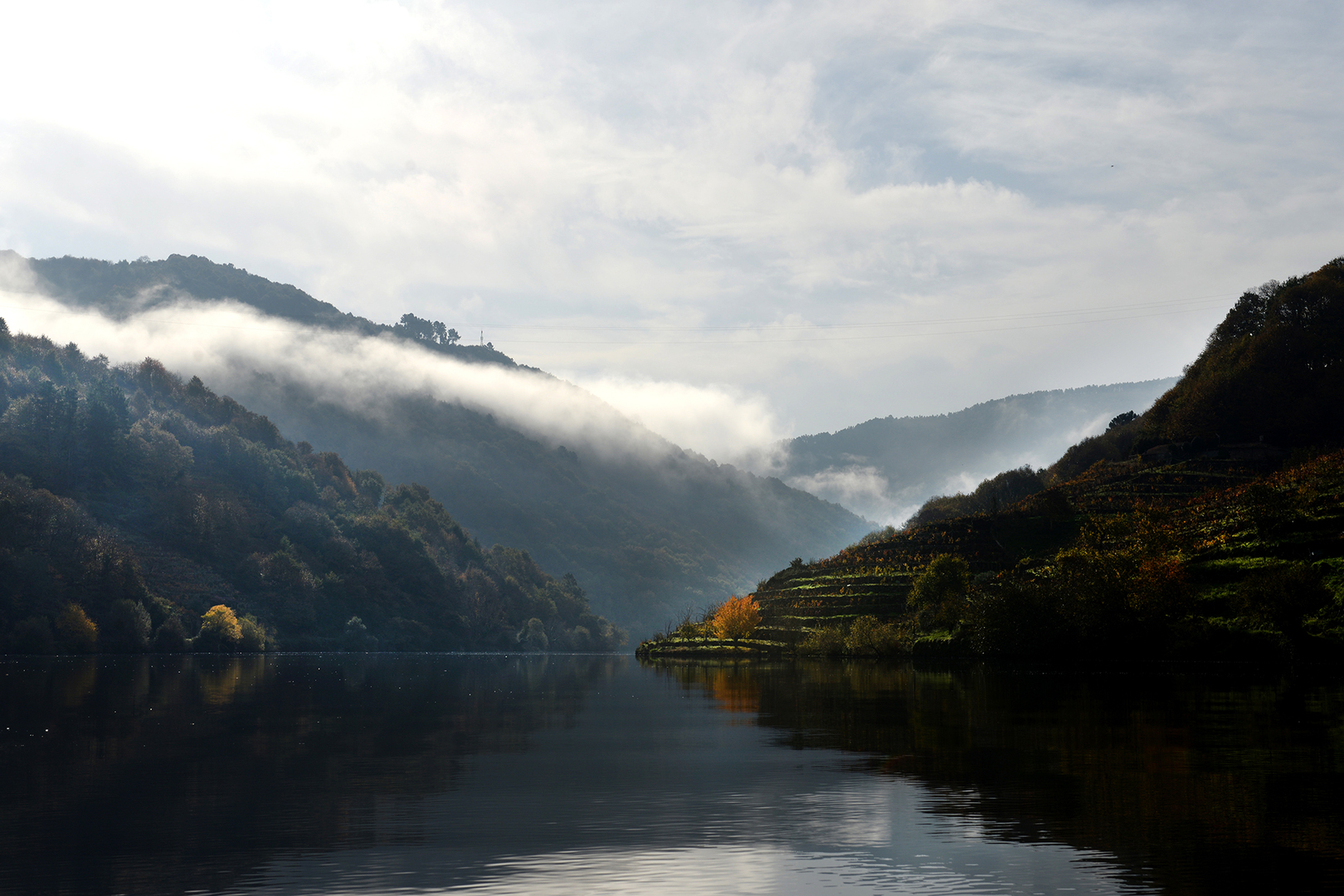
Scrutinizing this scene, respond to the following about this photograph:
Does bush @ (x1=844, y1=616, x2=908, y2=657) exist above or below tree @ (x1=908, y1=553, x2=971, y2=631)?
below

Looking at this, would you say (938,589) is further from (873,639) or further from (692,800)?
(692,800)

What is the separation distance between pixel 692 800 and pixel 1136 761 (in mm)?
18208

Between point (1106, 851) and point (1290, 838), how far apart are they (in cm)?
511

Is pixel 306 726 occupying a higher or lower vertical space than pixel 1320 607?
lower

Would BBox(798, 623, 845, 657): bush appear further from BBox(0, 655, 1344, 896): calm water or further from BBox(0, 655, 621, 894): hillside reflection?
BBox(0, 655, 1344, 896): calm water

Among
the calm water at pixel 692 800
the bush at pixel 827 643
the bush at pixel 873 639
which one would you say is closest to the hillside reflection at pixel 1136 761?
the calm water at pixel 692 800

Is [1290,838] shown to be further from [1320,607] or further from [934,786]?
[1320,607]

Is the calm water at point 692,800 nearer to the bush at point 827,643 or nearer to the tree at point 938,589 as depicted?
the tree at point 938,589

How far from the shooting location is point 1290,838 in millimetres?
27672

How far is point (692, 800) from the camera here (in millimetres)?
36875

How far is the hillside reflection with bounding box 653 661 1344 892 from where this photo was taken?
27109 millimetres

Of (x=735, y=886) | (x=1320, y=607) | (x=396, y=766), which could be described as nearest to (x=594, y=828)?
(x=735, y=886)

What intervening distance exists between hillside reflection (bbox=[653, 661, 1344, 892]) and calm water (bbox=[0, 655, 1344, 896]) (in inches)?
7.3

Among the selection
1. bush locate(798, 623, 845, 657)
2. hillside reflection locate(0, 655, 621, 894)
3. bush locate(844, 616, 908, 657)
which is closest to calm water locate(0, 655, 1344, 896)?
hillside reflection locate(0, 655, 621, 894)
